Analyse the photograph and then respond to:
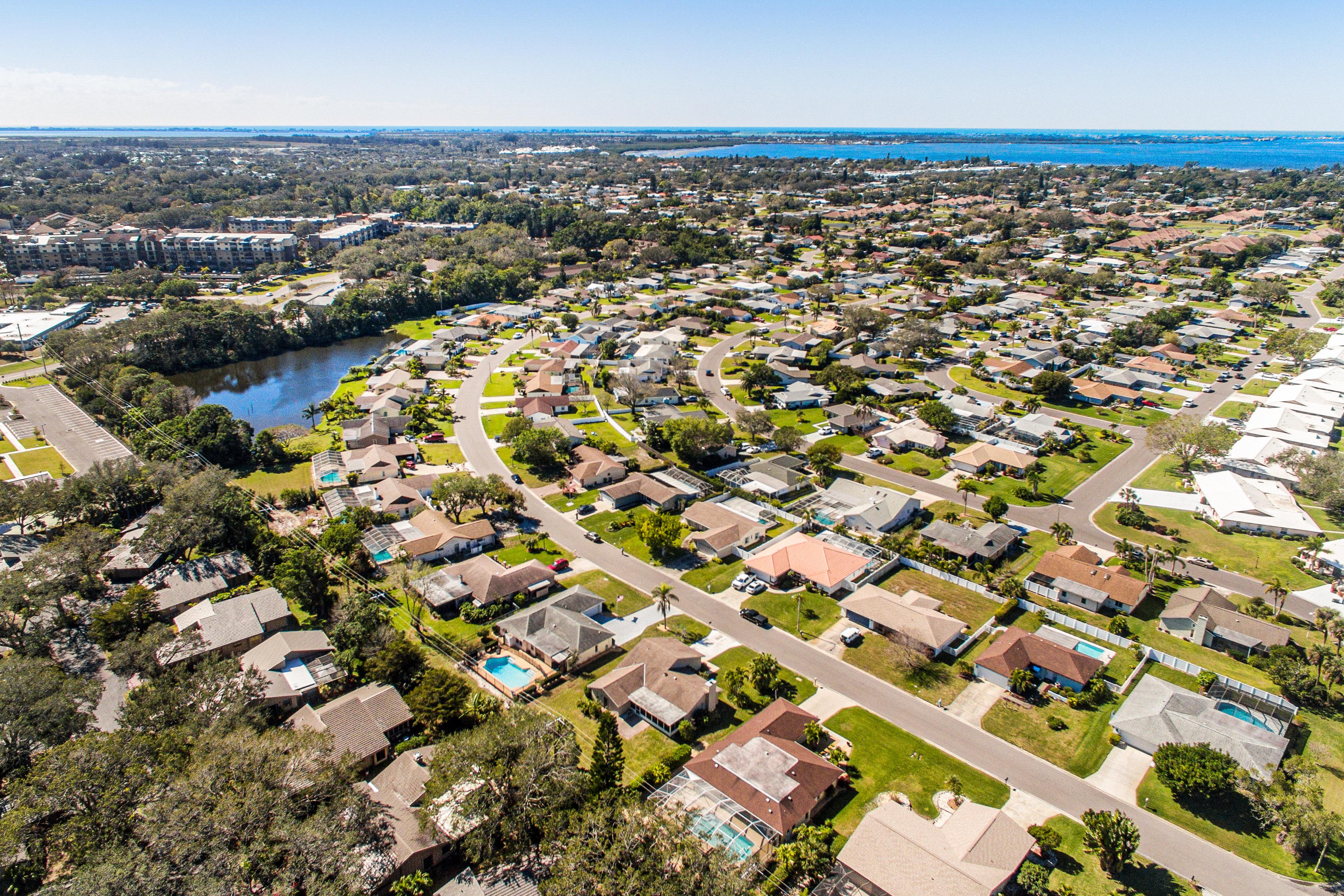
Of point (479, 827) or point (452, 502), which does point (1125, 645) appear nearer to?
point (479, 827)

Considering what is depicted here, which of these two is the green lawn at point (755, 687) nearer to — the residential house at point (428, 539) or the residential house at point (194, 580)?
the residential house at point (428, 539)

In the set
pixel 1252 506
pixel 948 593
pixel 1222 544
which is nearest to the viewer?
pixel 948 593

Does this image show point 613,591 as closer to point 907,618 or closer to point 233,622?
point 907,618

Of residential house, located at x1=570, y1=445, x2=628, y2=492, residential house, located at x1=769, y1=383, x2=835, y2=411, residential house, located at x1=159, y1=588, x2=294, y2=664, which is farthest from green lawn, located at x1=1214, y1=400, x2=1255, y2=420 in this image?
residential house, located at x1=159, y1=588, x2=294, y2=664

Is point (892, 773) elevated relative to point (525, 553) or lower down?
lower down

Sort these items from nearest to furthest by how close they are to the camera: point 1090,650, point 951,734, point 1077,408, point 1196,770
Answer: point 1196,770, point 951,734, point 1090,650, point 1077,408

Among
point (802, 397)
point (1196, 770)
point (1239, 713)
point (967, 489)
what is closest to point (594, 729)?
point (1196, 770)

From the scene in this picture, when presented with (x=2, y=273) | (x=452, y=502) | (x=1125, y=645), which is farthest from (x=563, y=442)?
(x=2, y=273)

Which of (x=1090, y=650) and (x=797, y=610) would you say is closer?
(x=1090, y=650)

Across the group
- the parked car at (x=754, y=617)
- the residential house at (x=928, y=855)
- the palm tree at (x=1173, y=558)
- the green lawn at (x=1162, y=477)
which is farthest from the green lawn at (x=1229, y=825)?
the green lawn at (x=1162, y=477)
